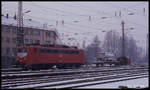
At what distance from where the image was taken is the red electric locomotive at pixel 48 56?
2850 cm

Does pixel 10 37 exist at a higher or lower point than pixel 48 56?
higher

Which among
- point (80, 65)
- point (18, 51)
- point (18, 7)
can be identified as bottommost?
point (80, 65)

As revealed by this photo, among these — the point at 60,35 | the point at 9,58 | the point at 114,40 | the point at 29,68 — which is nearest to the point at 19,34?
the point at 29,68

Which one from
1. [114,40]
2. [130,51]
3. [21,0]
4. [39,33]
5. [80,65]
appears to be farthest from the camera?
[130,51]

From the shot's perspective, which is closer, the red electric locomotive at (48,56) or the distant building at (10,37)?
the distant building at (10,37)

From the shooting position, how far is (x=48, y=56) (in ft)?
100

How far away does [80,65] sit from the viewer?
3512 centimetres

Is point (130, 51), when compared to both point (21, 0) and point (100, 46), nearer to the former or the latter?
point (100, 46)

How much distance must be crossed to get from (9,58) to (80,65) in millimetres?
9766

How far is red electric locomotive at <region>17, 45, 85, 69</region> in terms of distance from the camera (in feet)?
93.5

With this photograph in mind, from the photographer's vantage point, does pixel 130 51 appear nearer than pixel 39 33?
No

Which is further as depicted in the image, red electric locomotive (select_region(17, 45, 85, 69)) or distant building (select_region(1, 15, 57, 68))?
red electric locomotive (select_region(17, 45, 85, 69))

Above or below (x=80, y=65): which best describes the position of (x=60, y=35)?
above

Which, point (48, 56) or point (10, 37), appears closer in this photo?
point (48, 56)
